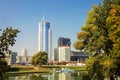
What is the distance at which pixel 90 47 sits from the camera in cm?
3462

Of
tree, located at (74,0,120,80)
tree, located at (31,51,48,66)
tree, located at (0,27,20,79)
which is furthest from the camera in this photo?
tree, located at (31,51,48,66)

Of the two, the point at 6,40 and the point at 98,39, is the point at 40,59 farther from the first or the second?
the point at 6,40

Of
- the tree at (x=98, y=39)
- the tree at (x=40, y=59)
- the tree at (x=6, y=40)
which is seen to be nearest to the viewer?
the tree at (x=6, y=40)

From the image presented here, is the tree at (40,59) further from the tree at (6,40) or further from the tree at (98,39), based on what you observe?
the tree at (6,40)

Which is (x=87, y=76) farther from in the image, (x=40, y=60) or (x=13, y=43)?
(x=40, y=60)

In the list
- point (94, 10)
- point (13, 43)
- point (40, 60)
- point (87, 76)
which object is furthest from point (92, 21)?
point (40, 60)

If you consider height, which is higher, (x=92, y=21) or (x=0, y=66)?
(x=92, y=21)

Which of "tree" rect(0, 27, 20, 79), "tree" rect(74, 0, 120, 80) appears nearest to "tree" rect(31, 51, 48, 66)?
"tree" rect(74, 0, 120, 80)

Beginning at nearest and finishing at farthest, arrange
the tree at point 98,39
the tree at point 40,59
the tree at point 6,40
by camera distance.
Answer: the tree at point 6,40 < the tree at point 98,39 < the tree at point 40,59

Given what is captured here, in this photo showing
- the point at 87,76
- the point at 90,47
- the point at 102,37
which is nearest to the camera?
the point at 102,37

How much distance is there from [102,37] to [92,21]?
2.96 m

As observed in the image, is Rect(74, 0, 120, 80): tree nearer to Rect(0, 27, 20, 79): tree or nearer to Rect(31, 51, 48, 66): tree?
Rect(0, 27, 20, 79): tree

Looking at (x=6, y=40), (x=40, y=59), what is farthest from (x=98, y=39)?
(x=40, y=59)

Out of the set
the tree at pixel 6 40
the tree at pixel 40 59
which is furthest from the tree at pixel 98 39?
the tree at pixel 40 59
